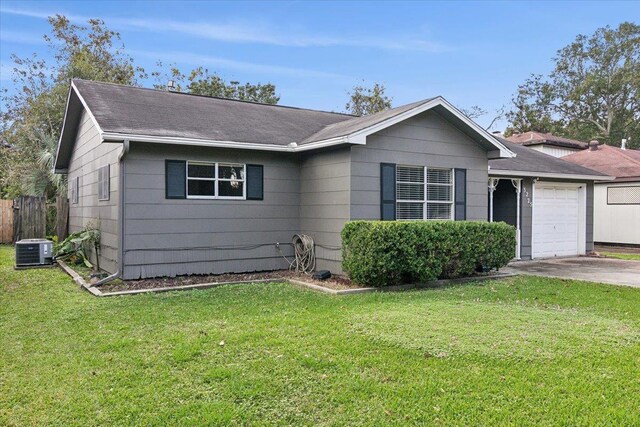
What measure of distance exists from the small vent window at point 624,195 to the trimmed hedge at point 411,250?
33.7 ft

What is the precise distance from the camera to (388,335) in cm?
508

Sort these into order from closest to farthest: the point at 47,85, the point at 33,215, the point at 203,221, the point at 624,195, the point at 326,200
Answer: the point at 203,221 < the point at 326,200 < the point at 33,215 < the point at 624,195 < the point at 47,85

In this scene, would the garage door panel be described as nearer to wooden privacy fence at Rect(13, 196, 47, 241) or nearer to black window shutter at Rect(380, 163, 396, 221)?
black window shutter at Rect(380, 163, 396, 221)

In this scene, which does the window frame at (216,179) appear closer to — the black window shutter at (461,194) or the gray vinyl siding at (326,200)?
the gray vinyl siding at (326,200)

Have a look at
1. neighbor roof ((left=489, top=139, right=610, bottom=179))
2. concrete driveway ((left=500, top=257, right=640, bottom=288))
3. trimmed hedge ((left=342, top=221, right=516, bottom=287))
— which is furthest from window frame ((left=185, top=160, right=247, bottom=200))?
neighbor roof ((left=489, top=139, right=610, bottom=179))

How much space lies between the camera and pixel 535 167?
13250 millimetres

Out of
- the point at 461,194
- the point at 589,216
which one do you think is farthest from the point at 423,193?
the point at 589,216

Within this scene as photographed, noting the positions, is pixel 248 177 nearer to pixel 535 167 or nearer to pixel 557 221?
pixel 535 167

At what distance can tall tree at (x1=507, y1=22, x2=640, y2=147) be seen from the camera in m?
35.9

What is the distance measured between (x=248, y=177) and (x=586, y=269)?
8.06 metres

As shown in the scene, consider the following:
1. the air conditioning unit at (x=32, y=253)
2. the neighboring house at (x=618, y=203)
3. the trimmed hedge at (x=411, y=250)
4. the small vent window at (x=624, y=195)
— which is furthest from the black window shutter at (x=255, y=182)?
the small vent window at (x=624, y=195)

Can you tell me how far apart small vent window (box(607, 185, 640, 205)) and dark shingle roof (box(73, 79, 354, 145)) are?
1118 centimetres

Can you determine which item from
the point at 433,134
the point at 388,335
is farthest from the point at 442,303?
the point at 433,134

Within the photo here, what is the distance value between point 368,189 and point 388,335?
449 centimetres
